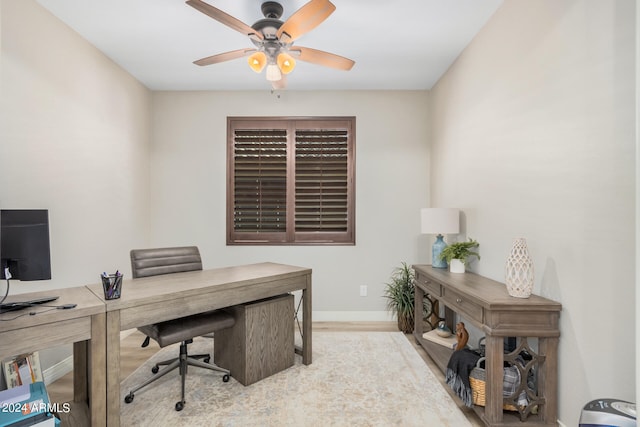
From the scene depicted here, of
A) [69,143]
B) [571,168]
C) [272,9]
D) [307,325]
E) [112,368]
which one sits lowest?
[307,325]

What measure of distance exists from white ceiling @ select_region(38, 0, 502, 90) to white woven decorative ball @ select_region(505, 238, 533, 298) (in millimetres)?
1807

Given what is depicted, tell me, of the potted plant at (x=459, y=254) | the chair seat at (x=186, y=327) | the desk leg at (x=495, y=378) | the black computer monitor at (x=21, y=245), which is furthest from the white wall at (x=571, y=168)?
the black computer monitor at (x=21, y=245)

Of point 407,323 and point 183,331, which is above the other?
point 183,331

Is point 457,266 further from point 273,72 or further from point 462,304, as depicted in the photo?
point 273,72

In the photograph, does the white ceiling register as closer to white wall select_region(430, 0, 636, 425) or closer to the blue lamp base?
white wall select_region(430, 0, 636, 425)

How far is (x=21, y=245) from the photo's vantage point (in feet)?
5.08

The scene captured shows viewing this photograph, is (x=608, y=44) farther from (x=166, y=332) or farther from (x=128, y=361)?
(x=128, y=361)

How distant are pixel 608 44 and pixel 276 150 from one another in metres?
3.10

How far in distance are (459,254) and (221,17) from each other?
2.49m

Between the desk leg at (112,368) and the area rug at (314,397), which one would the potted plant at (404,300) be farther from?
the desk leg at (112,368)

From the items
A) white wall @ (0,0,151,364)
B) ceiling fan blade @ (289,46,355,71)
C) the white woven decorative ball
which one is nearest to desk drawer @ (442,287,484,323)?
the white woven decorative ball

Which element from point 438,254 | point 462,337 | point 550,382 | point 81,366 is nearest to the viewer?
point 550,382

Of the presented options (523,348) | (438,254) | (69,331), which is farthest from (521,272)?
(69,331)

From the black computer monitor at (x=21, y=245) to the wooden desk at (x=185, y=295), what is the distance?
37 cm
